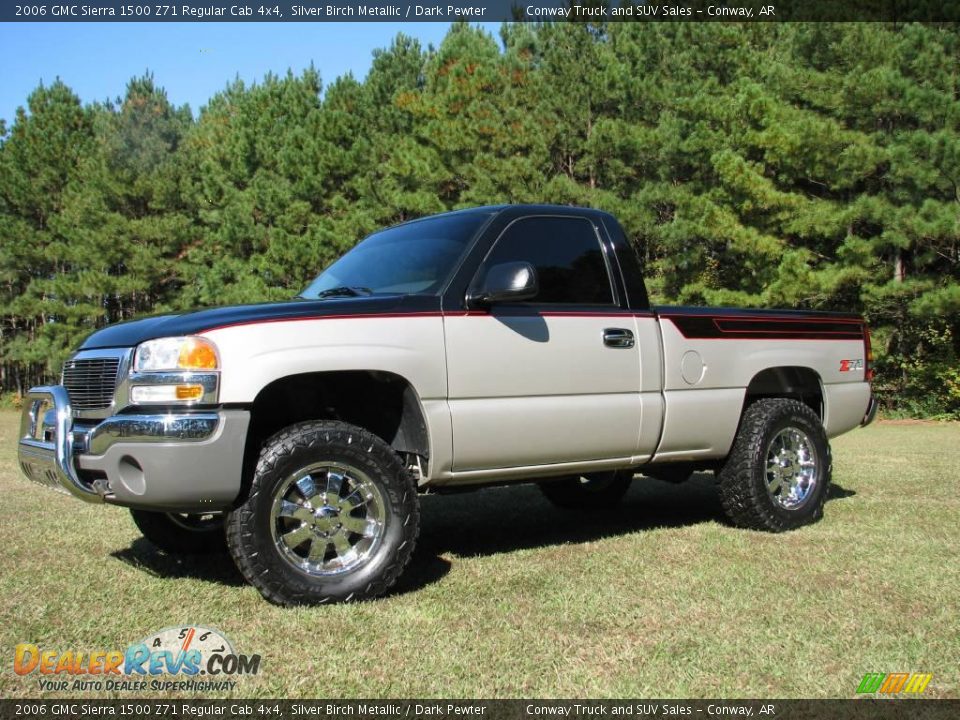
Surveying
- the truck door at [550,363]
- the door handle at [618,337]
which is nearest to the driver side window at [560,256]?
the truck door at [550,363]

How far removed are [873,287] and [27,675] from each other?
70.3 ft

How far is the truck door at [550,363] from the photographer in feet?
15.5

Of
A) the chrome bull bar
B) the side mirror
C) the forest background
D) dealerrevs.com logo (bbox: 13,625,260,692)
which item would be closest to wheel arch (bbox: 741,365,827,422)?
the side mirror

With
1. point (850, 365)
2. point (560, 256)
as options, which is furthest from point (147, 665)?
point (850, 365)

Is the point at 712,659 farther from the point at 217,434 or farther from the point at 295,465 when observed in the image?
the point at 217,434

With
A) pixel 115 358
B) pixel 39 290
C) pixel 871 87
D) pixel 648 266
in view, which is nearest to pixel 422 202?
pixel 648 266

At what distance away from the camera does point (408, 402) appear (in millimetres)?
4656

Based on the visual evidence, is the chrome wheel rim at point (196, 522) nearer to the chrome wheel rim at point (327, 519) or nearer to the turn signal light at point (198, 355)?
the chrome wheel rim at point (327, 519)

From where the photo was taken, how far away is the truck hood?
13.6 feet

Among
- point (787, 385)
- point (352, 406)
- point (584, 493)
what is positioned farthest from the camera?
point (584, 493)

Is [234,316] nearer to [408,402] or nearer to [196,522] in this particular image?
[408,402]

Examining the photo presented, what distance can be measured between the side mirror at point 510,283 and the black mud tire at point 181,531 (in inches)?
85.8

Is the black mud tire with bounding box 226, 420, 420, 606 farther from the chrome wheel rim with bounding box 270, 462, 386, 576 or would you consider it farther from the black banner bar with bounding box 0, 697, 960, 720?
the black banner bar with bounding box 0, 697, 960, 720

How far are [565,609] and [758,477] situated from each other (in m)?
2.32
